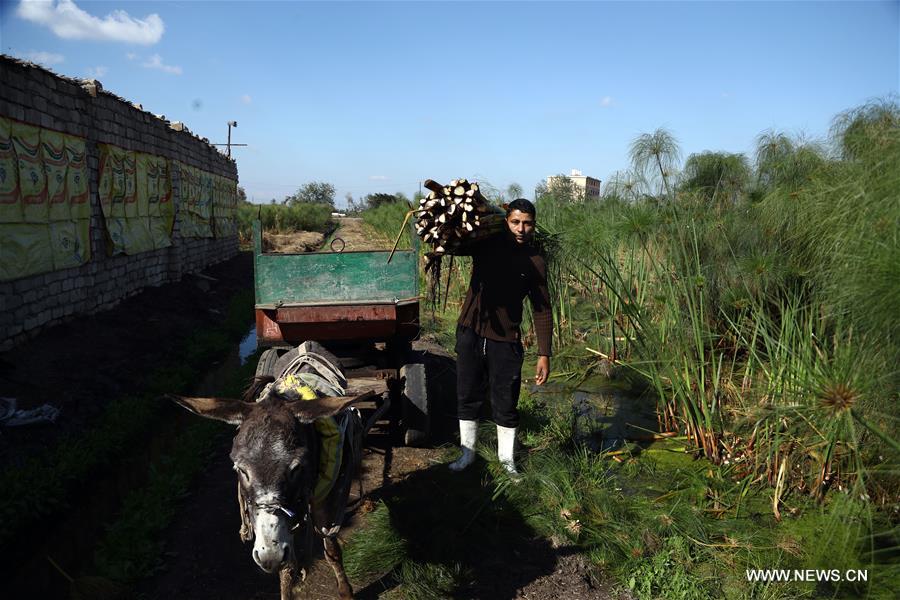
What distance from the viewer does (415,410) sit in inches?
183

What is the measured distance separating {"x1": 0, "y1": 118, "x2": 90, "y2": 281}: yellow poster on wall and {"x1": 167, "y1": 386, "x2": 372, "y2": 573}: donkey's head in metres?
5.36

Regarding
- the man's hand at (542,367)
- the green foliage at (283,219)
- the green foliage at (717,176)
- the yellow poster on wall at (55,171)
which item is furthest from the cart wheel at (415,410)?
the green foliage at (283,219)

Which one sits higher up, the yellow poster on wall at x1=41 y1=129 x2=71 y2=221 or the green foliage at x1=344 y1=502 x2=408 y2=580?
the yellow poster on wall at x1=41 y1=129 x2=71 y2=221

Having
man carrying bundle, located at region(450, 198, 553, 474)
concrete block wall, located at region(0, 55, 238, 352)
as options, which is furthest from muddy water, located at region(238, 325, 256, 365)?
man carrying bundle, located at region(450, 198, 553, 474)

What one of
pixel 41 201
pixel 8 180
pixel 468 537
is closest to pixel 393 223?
pixel 41 201

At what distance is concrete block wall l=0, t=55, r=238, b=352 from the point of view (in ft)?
21.3

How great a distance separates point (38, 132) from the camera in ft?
23.1

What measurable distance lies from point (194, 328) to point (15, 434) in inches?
191

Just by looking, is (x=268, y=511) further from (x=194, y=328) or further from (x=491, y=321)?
(x=194, y=328)

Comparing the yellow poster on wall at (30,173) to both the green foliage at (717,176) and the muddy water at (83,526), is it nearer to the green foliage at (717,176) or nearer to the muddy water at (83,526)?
the muddy water at (83,526)

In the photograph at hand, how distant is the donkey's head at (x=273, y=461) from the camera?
7.21ft

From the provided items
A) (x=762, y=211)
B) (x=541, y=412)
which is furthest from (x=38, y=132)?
(x=762, y=211)

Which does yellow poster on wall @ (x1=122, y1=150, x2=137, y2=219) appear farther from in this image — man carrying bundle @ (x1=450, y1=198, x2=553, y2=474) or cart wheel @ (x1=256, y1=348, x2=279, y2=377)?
man carrying bundle @ (x1=450, y1=198, x2=553, y2=474)

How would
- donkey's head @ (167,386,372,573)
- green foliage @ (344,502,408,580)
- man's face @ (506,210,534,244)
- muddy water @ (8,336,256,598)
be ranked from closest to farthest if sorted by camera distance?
1. donkey's head @ (167,386,372,573)
2. green foliage @ (344,502,408,580)
3. muddy water @ (8,336,256,598)
4. man's face @ (506,210,534,244)
